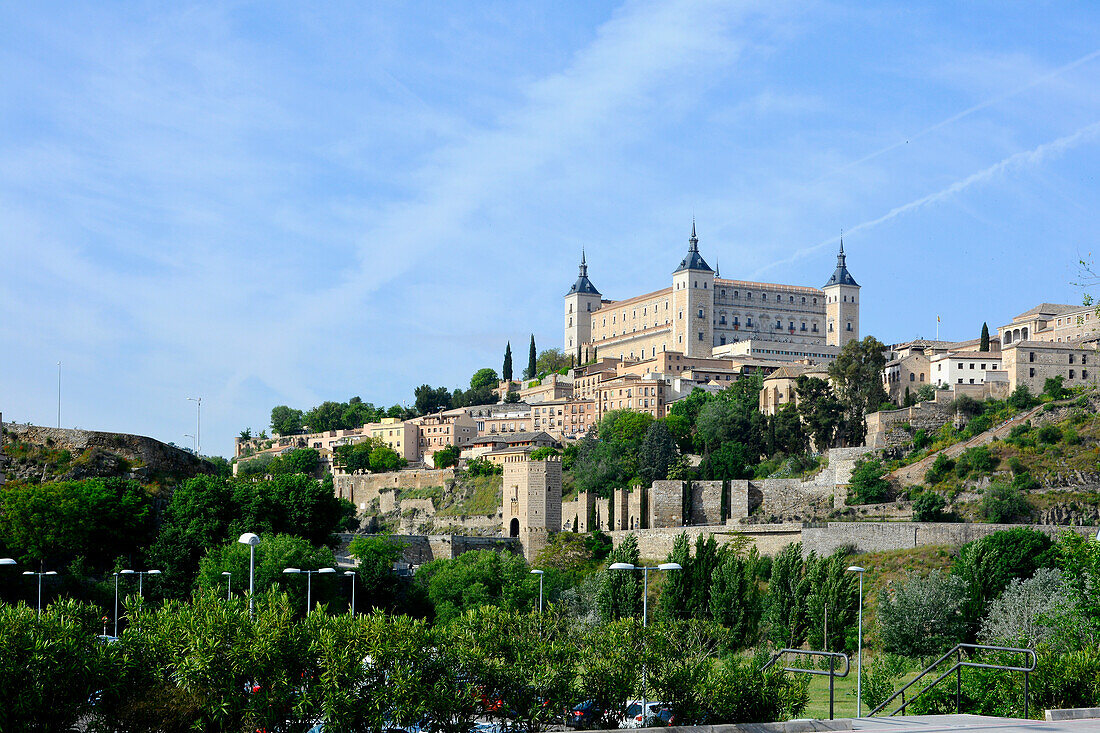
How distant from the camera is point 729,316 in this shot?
421 feet

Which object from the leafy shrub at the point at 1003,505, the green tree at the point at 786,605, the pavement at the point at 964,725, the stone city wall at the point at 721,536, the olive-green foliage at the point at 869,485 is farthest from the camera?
the olive-green foliage at the point at 869,485

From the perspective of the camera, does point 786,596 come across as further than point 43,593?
No

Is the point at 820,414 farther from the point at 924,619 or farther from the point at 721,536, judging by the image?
the point at 924,619

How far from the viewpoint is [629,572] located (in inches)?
1918

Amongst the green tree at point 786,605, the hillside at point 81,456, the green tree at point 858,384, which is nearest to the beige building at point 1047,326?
the green tree at point 858,384

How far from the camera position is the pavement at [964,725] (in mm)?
15805

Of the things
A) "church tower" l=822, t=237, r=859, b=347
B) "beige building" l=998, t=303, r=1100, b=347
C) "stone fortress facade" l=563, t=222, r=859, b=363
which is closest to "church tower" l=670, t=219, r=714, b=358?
"stone fortress facade" l=563, t=222, r=859, b=363

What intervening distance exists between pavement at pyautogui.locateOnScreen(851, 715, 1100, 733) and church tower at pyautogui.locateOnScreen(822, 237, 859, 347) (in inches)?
4510

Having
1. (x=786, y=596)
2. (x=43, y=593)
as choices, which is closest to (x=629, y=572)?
(x=786, y=596)

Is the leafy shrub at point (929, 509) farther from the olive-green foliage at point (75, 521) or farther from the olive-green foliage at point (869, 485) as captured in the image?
the olive-green foliage at point (75, 521)

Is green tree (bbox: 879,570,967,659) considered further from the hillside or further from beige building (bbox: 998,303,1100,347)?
beige building (bbox: 998,303,1100,347)

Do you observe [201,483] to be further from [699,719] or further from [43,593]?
[699,719]

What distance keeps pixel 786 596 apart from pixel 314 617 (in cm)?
3082

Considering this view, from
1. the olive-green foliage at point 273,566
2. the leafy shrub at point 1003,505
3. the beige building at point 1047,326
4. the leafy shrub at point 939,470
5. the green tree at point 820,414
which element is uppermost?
the beige building at point 1047,326
